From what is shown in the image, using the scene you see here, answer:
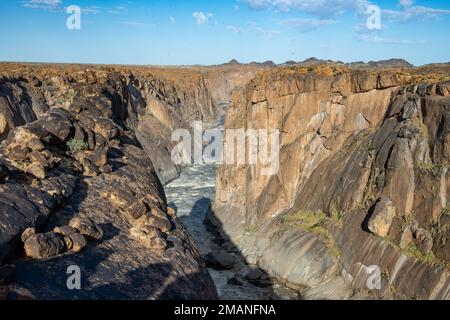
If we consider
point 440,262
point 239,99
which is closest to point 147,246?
point 440,262

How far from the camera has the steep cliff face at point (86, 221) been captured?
33.5ft

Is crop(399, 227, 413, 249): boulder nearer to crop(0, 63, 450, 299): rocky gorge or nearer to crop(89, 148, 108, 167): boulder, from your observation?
crop(0, 63, 450, 299): rocky gorge

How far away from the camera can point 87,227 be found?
12.1 meters

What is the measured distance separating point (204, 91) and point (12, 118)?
84.7m

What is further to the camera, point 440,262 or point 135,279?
point 440,262

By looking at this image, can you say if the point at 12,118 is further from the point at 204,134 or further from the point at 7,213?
the point at 204,134

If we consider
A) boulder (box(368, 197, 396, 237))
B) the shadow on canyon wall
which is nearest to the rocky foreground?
boulder (box(368, 197, 396, 237))

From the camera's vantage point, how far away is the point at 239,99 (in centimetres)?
4456

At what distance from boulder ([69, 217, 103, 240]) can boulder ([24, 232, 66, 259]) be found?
935mm

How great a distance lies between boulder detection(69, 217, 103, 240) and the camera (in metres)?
12.0

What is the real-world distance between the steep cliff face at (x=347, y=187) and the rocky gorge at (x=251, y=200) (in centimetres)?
9

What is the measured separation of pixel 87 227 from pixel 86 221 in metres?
0.28

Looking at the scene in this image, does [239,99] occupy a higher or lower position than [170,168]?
higher

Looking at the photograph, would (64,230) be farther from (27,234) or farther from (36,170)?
(36,170)
